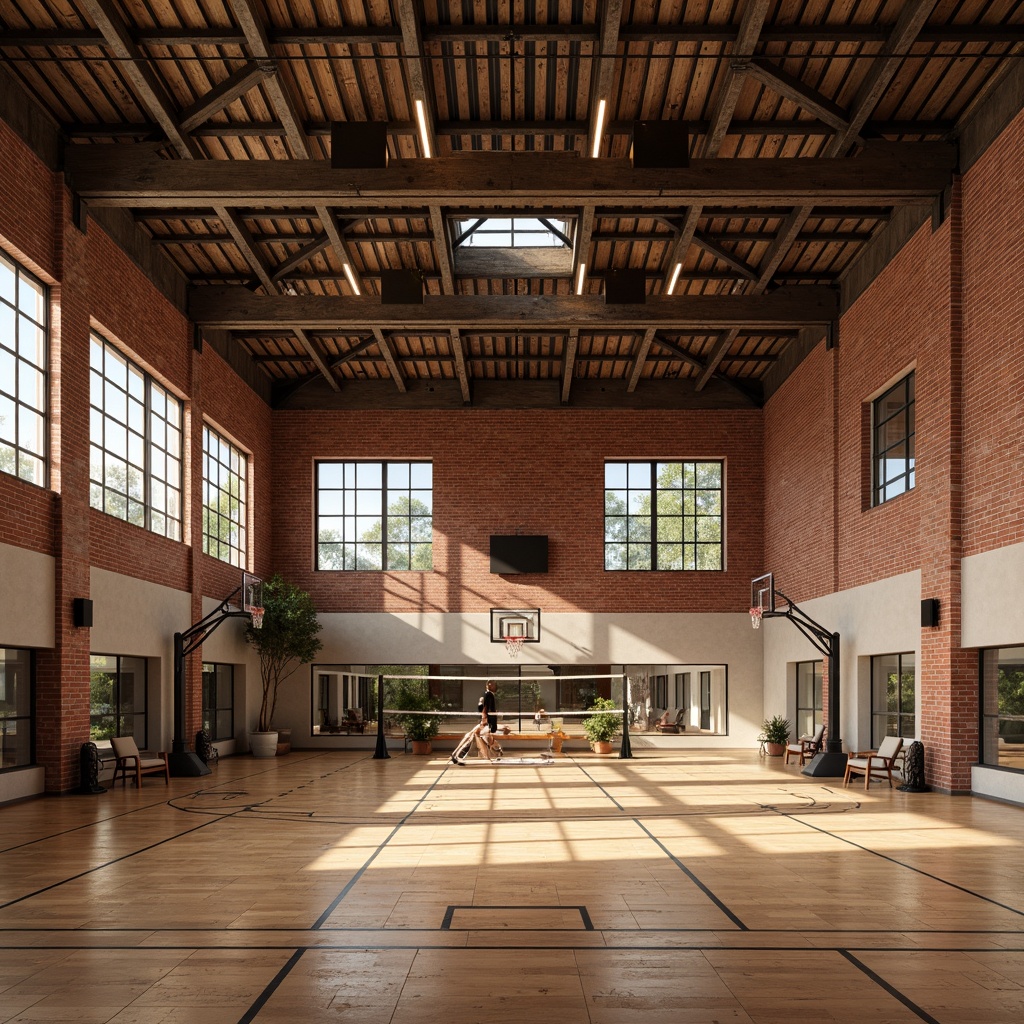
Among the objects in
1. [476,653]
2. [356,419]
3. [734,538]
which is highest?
[356,419]

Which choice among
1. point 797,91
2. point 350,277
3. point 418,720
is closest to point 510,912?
point 797,91

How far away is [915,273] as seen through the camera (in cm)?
1519

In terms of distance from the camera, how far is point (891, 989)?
5.29 meters

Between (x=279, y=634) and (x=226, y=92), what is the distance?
11.8 m

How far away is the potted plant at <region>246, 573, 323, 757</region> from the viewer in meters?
21.7

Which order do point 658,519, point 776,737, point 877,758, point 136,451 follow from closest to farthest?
point 877,758 → point 136,451 → point 776,737 → point 658,519

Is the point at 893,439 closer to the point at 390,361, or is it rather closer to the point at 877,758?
the point at 877,758

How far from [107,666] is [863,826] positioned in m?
10.3

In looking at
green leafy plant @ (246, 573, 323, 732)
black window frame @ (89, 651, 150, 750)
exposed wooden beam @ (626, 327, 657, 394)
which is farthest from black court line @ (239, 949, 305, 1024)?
green leafy plant @ (246, 573, 323, 732)

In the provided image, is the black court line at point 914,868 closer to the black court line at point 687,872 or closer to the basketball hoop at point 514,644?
the black court line at point 687,872

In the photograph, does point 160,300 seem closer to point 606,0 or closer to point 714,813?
point 606,0

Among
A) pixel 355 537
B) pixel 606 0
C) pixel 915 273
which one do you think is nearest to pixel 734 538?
pixel 355 537

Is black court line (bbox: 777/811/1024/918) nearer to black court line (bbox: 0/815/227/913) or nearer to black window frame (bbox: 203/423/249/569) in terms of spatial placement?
black court line (bbox: 0/815/227/913)

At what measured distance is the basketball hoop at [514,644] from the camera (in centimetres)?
2383
